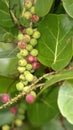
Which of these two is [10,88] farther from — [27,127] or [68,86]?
[27,127]

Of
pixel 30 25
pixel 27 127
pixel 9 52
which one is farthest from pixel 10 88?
pixel 27 127

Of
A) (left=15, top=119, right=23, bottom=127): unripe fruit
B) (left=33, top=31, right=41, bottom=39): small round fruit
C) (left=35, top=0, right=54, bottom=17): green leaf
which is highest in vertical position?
(left=35, top=0, right=54, bottom=17): green leaf

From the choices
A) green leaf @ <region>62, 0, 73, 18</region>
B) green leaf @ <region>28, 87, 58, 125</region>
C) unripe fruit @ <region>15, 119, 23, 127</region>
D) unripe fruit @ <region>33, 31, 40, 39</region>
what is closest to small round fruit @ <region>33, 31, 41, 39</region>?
unripe fruit @ <region>33, 31, 40, 39</region>

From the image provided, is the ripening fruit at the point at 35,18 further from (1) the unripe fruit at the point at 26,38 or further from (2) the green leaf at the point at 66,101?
(2) the green leaf at the point at 66,101

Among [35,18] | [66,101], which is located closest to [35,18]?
[35,18]

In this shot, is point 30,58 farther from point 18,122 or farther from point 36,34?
point 18,122

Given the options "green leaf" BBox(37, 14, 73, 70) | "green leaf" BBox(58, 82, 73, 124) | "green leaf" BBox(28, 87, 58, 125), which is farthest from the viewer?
"green leaf" BBox(28, 87, 58, 125)

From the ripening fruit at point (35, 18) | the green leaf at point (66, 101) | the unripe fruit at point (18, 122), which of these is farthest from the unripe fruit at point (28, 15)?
the unripe fruit at point (18, 122)

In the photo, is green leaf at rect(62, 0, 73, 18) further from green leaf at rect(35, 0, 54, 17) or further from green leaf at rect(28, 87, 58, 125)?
green leaf at rect(28, 87, 58, 125)
